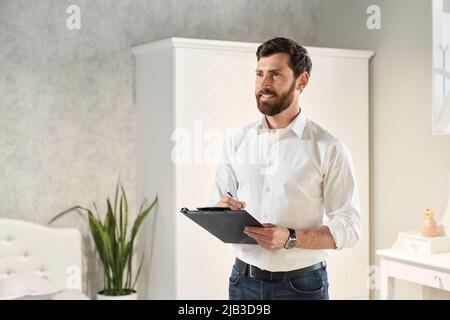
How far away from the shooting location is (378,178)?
12.3 feet

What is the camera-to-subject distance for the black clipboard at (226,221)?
1.64 m

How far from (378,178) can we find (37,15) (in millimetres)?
2085

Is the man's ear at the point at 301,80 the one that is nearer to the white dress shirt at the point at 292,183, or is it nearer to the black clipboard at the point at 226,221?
the white dress shirt at the point at 292,183

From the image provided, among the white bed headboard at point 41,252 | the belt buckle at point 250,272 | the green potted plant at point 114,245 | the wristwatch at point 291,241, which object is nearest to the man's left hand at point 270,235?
the wristwatch at point 291,241

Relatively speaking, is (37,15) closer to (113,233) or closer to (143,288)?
(113,233)

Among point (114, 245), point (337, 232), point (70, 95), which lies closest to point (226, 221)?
point (337, 232)

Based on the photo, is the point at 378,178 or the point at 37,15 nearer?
the point at 37,15

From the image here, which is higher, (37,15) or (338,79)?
(37,15)

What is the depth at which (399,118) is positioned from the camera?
3596 mm

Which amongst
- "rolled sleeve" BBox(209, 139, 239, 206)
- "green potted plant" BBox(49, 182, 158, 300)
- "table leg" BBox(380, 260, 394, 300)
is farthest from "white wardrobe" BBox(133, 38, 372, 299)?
"rolled sleeve" BBox(209, 139, 239, 206)

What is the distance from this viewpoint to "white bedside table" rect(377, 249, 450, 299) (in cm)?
284

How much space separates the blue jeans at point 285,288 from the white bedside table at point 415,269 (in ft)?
4.12

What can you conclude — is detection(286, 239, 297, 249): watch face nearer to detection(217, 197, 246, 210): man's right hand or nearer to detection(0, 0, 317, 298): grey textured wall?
detection(217, 197, 246, 210): man's right hand

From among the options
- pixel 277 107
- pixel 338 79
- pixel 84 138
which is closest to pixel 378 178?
pixel 338 79
